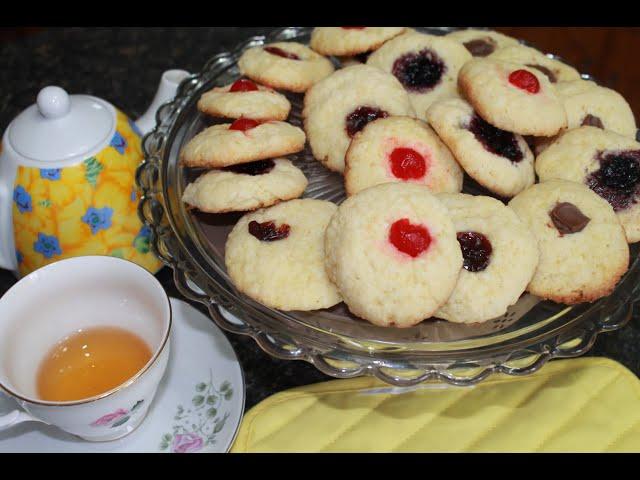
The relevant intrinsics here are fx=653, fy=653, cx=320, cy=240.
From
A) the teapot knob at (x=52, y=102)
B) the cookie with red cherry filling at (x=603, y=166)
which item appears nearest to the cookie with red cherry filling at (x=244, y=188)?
the teapot knob at (x=52, y=102)

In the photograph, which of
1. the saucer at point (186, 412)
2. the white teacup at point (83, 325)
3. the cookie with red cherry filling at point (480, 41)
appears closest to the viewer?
the white teacup at point (83, 325)

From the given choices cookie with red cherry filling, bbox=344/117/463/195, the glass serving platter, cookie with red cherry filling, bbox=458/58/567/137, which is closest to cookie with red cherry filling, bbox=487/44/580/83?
cookie with red cherry filling, bbox=458/58/567/137

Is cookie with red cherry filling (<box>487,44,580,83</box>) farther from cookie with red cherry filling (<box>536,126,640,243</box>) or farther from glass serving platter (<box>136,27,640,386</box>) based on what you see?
glass serving platter (<box>136,27,640,386</box>)

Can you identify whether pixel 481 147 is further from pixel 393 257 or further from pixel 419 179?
pixel 393 257

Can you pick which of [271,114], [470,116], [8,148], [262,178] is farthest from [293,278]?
[8,148]

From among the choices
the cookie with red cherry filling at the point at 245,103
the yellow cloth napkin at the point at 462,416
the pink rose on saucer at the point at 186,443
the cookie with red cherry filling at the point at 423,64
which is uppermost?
the cookie with red cherry filling at the point at 423,64

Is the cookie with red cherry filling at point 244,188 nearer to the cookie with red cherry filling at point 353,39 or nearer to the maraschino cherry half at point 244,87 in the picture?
the maraschino cherry half at point 244,87

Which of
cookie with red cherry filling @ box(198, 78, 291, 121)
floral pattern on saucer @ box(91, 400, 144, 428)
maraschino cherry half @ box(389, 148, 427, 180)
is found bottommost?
floral pattern on saucer @ box(91, 400, 144, 428)
